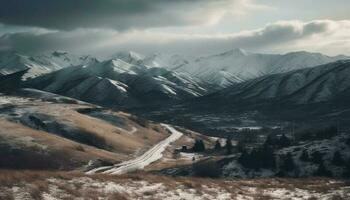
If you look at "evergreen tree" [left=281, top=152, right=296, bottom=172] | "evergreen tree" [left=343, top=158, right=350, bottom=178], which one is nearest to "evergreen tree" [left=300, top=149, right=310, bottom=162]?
"evergreen tree" [left=281, top=152, right=296, bottom=172]

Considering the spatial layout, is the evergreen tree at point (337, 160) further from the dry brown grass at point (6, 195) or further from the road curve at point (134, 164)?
the dry brown grass at point (6, 195)

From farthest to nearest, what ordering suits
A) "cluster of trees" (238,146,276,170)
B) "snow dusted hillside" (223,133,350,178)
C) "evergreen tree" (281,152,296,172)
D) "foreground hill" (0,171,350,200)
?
"cluster of trees" (238,146,276,170) < "evergreen tree" (281,152,296,172) < "snow dusted hillside" (223,133,350,178) < "foreground hill" (0,171,350,200)

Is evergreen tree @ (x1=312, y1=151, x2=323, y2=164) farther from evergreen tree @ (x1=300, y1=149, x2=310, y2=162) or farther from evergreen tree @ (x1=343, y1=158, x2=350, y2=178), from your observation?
evergreen tree @ (x1=343, y1=158, x2=350, y2=178)

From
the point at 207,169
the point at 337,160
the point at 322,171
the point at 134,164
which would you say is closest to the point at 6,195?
the point at 322,171

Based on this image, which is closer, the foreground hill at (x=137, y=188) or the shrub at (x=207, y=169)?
the foreground hill at (x=137, y=188)

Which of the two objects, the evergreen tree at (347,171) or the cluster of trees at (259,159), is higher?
the cluster of trees at (259,159)

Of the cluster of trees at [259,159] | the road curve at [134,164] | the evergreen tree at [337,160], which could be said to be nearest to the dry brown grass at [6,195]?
the evergreen tree at [337,160]

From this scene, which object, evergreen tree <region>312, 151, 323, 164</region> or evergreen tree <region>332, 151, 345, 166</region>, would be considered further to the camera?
evergreen tree <region>312, 151, 323, 164</region>

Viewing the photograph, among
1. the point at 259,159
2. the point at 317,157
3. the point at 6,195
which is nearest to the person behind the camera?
the point at 6,195

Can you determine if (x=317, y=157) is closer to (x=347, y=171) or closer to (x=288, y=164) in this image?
(x=288, y=164)

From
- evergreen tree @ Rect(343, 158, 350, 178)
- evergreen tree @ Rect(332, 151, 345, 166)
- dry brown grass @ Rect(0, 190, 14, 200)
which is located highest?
evergreen tree @ Rect(332, 151, 345, 166)

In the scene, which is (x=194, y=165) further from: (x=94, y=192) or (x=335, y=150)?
(x=94, y=192)
